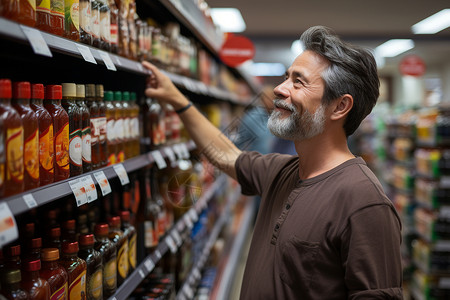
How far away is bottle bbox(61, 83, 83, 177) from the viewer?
60.6 inches

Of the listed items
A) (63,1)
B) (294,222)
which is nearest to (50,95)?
(63,1)

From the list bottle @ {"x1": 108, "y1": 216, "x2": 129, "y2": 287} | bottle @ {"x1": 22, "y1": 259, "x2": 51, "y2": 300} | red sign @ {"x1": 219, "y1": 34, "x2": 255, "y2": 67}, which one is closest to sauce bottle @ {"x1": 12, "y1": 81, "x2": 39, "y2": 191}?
bottle @ {"x1": 22, "y1": 259, "x2": 51, "y2": 300}

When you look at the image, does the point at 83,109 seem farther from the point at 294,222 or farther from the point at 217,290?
the point at 217,290

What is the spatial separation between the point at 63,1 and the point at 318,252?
44.4 inches

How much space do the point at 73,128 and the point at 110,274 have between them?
59 centimetres

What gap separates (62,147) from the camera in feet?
4.78

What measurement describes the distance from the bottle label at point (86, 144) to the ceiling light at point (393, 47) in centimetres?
1025

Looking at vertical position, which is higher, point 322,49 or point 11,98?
point 322,49

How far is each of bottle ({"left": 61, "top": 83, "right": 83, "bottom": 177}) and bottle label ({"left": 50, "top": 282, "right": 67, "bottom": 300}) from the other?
1.15 ft

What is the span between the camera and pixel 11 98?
125 centimetres

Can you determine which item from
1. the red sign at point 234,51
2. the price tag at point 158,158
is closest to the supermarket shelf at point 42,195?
the price tag at point 158,158

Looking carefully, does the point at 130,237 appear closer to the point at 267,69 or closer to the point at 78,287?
the point at 78,287

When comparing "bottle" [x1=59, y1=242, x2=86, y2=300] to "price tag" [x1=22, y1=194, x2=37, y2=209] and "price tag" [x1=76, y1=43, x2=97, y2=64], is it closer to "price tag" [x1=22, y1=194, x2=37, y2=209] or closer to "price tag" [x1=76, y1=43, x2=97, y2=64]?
"price tag" [x1=22, y1=194, x2=37, y2=209]

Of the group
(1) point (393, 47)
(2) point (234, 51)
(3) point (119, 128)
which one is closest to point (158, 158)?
(3) point (119, 128)
